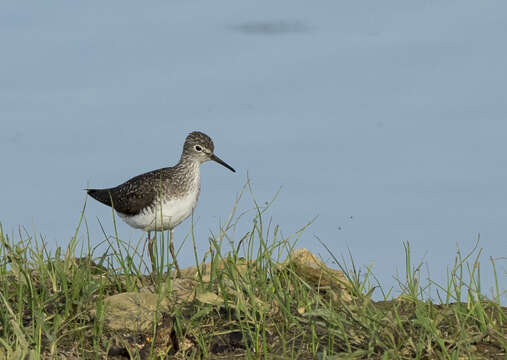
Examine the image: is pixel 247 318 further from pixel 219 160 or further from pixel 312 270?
pixel 219 160

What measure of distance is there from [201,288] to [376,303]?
1990 mm

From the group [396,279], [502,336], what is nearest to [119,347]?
[396,279]

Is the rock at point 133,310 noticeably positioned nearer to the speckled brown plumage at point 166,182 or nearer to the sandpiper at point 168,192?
the sandpiper at point 168,192

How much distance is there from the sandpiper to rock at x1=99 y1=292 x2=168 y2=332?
3.89m

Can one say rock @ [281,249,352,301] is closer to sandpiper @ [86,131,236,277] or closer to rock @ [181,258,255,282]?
rock @ [181,258,255,282]

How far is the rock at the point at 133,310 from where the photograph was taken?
6.13 meters

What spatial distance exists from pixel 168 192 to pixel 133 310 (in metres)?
4.57

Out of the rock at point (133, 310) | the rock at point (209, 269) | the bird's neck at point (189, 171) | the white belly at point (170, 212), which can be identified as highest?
the bird's neck at point (189, 171)

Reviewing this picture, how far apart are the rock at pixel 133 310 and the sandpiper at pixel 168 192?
3.89 metres

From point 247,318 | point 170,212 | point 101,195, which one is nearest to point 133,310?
point 247,318

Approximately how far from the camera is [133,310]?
20.4 ft

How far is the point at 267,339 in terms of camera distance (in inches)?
241

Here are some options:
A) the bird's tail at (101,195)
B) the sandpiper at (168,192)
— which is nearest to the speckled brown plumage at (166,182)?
the sandpiper at (168,192)

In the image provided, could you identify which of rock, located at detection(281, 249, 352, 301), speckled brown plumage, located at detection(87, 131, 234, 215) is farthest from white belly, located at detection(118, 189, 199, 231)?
rock, located at detection(281, 249, 352, 301)
